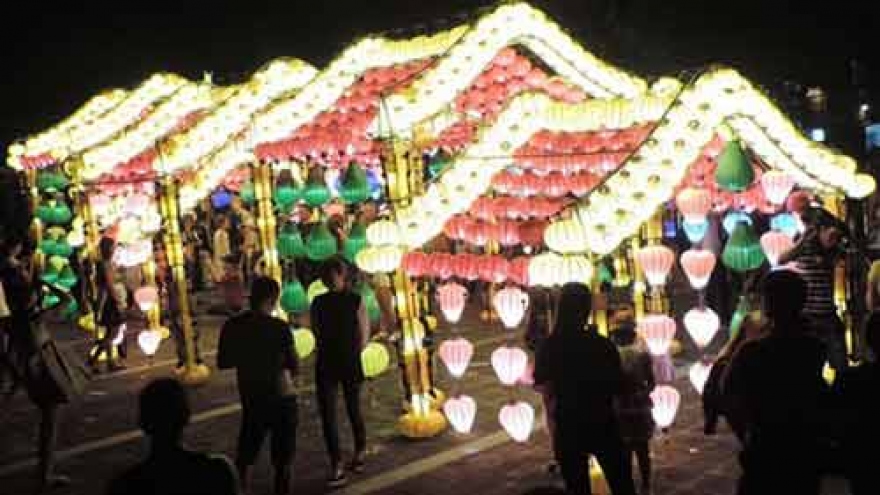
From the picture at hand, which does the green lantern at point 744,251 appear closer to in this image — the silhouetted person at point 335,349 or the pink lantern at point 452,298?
the pink lantern at point 452,298

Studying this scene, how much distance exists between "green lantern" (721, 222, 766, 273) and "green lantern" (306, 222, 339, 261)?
4498 millimetres

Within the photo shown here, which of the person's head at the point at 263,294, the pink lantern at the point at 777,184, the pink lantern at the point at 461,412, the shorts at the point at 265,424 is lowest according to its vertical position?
the pink lantern at the point at 461,412

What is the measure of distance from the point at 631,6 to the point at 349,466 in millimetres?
21089

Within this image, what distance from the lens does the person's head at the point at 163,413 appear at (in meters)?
3.83

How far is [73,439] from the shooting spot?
1022cm

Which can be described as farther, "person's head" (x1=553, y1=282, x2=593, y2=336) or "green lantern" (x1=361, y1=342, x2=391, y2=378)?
"green lantern" (x1=361, y1=342, x2=391, y2=378)

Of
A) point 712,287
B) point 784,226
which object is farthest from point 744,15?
point 784,226

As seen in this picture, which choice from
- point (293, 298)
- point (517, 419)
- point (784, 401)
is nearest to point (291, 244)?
point (293, 298)

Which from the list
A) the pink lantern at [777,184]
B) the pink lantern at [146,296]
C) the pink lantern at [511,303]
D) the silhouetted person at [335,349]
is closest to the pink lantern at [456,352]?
the pink lantern at [511,303]

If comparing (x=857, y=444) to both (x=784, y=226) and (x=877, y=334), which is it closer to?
(x=877, y=334)

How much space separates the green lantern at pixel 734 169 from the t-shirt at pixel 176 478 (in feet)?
18.4

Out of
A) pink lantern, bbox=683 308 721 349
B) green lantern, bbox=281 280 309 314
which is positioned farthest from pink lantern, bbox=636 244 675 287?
green lantern, bbox=281 280 309 314

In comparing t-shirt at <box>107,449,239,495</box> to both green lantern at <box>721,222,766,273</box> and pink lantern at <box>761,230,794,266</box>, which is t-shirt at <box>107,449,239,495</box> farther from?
pink lantern at <box>761,230,794,266</box>

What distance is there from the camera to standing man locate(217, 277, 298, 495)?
691cm
